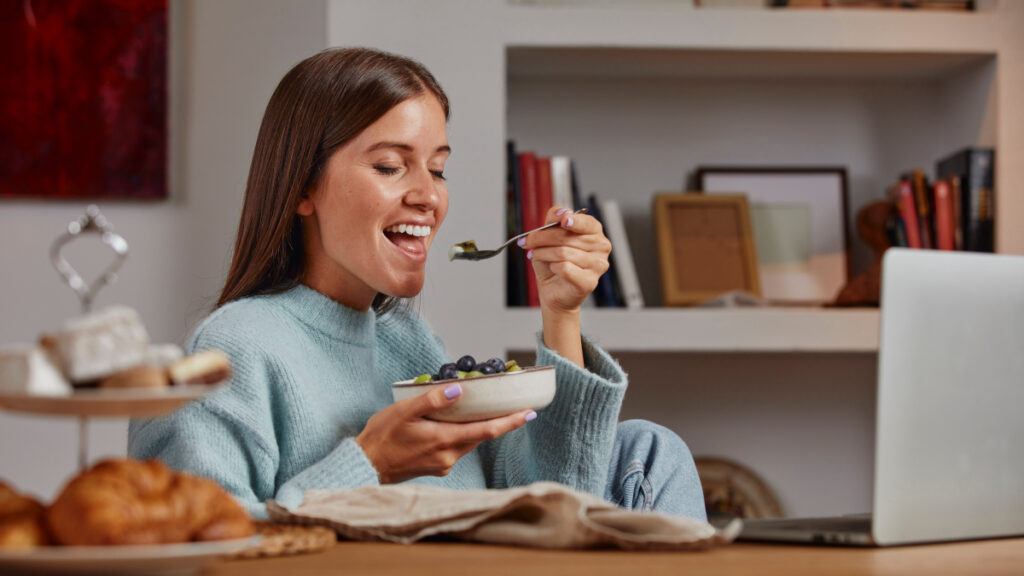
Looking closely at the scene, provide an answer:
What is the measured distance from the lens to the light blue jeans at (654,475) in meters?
1.16

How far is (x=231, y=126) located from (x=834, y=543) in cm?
203

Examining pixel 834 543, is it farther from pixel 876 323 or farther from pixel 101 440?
pixel 101 440

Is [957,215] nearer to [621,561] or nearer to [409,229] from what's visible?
[409,229]

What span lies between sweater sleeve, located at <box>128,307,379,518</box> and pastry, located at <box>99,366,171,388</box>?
390 mm

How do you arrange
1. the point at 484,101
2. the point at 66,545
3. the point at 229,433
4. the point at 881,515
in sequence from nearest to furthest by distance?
the point at 66,545, the point at 881,515, the point at 229,433, the point at 484,101

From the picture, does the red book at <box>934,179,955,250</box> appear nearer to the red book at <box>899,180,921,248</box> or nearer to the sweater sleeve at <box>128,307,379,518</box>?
the red book at <box>899,180,921,248</box>

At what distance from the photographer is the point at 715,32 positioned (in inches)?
90.0

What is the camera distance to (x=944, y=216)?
234 centimetres

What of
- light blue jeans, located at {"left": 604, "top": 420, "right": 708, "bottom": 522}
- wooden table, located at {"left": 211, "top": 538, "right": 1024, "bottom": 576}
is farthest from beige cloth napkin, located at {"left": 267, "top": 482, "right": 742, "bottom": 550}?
light blue jeans, located at {"left": 604, "top": 420, "right": 708, "bottom": 522}

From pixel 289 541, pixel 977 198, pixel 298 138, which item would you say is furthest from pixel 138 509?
pixel 977 198

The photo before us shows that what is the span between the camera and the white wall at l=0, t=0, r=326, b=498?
7.82 ft

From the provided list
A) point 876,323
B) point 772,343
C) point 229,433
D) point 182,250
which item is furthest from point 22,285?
point 876,323

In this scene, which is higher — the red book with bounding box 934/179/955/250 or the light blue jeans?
the red book with bounding box 934/179/955/250

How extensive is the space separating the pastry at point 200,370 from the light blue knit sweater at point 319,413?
37 cm
